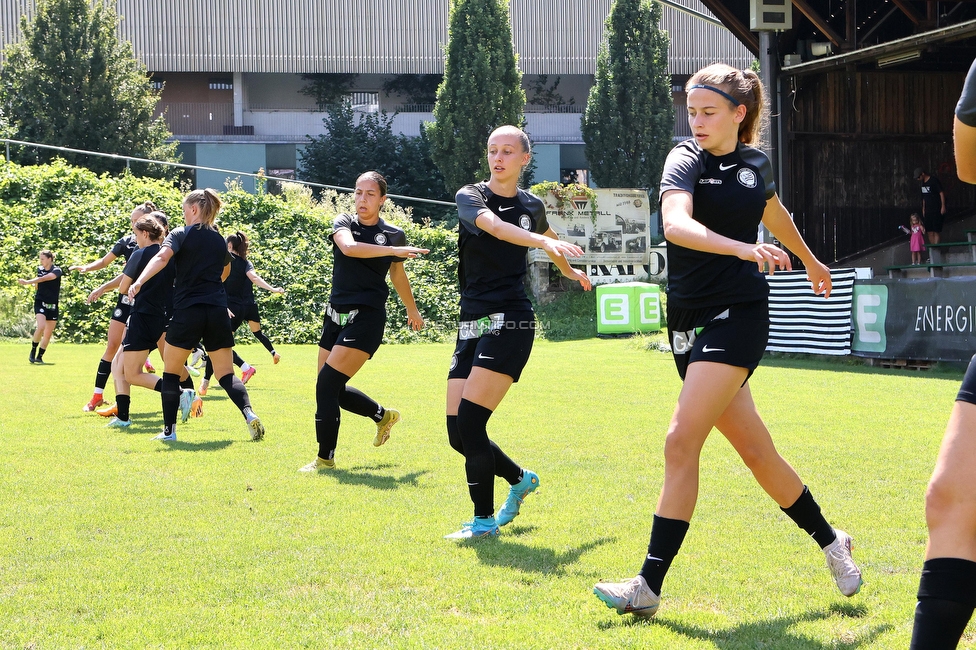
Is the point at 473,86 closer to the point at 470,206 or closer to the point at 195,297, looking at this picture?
the point at 195,297

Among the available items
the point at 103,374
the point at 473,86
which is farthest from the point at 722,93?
the point at 473,86

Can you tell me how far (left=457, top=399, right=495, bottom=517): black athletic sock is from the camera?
5.32m

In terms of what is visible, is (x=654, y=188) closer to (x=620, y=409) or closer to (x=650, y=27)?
(x=650, y=27)

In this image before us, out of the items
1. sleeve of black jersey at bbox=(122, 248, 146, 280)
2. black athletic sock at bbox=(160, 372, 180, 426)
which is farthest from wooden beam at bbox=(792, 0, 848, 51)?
black athletic sock at bbox=(160, 372, 180, 426)

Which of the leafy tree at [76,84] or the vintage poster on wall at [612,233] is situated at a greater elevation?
the leafy tree at [76,84]

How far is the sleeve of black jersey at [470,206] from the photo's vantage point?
529 centimetres

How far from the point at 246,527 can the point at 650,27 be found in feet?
111

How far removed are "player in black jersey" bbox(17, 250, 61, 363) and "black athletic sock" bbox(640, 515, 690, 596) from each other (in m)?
15.4

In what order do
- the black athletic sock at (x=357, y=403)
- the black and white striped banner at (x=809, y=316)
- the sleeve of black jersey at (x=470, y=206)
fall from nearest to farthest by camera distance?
the sleeve of black jersey at (x=470, y=206) < the black athletic sock at (x=357, y=403) < the black and white striped banner at (x=809, y=316)

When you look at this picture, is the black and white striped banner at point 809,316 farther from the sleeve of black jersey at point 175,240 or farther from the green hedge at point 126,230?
the sleeve of black jersey at point 175,240

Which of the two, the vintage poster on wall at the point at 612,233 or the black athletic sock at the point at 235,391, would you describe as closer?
the black athletic sock at the point at 235,391

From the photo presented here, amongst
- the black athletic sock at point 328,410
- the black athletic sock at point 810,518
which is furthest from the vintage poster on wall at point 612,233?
the black athletic sock at point 810,518

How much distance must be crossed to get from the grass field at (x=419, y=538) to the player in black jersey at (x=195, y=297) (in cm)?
43

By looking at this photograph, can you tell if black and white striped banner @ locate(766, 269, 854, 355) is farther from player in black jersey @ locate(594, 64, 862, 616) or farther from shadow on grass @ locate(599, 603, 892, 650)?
shadow on grass @ locate(599, 603, 892, 650)
